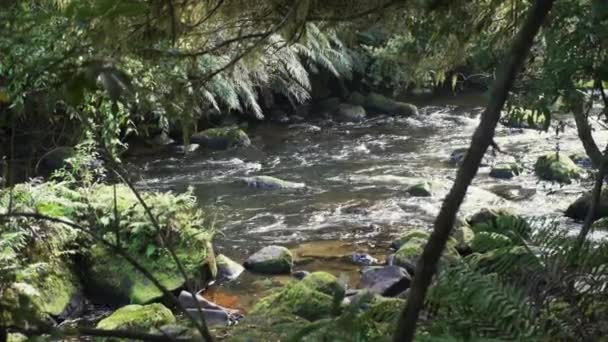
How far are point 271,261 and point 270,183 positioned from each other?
2722mm

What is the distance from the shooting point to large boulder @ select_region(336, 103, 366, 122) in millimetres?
13211

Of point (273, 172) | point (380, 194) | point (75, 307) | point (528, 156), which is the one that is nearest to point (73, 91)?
point (75, 307)

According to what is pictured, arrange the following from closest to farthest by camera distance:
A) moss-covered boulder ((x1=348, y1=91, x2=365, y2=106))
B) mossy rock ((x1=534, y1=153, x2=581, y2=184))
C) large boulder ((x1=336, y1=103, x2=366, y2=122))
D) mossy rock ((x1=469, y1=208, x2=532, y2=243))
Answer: mossy rock ((x1=469, y1=208, x2=532, y2=243)) → mossy rock ((x1=534, y1=153, x2=581, y2=184)) → large boulder ((x1=336, y1=103, x2=366, y2=122)) → moss-covered boulder ((x1=348, y1=91, x2=365, y2=106))

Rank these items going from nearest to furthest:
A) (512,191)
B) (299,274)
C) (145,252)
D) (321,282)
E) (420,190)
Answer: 1. (321,282)
2. (145,252)
3. (299,274)
4. (420,190)
5. (512,191)

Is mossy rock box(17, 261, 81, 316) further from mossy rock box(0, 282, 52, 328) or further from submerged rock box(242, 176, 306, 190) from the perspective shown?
mossy rock box(0, 282, 52, 328)

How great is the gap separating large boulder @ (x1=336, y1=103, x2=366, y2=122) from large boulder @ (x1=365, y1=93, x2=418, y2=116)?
297mm

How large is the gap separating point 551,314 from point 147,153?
9224mm

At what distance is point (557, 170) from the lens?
8.63 meters

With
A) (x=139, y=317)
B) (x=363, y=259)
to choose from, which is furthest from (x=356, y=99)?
(x=139, y=317)

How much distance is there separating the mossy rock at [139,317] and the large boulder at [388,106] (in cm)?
933

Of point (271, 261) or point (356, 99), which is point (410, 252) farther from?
point (356, 99)

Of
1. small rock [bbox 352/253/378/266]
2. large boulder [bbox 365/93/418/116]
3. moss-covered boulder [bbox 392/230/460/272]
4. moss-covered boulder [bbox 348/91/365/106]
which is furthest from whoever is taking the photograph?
moss-covered boulder [bbox 348/91/365/106]

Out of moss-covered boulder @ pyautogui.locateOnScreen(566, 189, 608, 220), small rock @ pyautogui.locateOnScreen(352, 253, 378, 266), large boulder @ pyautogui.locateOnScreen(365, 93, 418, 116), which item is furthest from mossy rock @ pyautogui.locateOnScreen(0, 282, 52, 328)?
large boulder @ pyautogui.locateOnScreen(365, 93, 418, 116)

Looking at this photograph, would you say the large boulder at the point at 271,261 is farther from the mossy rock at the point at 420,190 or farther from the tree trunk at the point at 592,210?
the tree trunk at the point at 592,210
